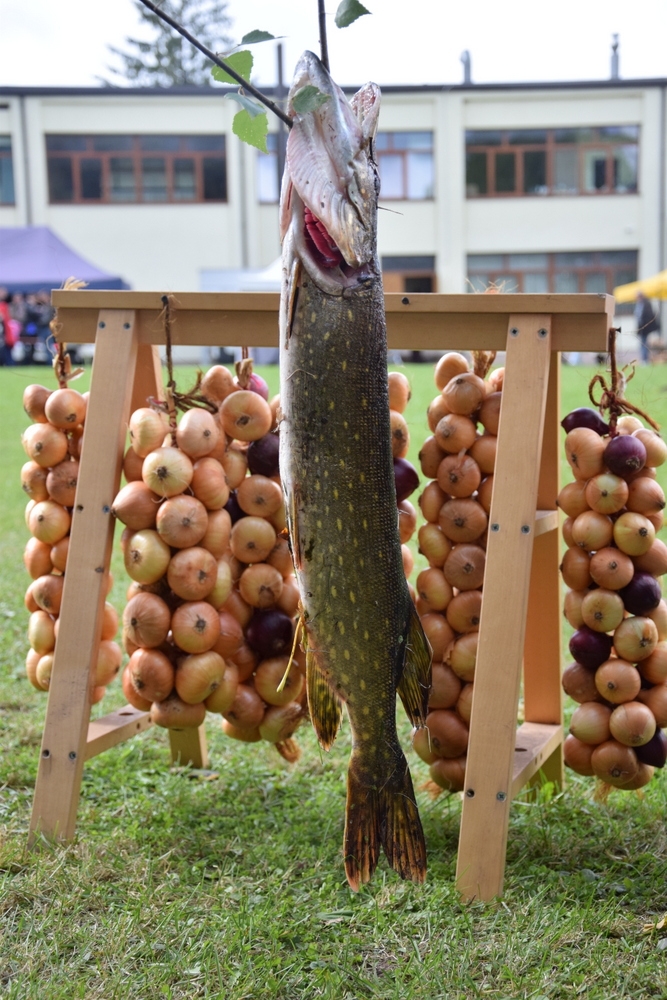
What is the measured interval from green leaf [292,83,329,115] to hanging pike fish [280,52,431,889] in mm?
25

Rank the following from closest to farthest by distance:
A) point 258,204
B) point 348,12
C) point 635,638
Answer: point 348,12, point 635,638, point 258,204

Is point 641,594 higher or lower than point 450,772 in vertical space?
higher

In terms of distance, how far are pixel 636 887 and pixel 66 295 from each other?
2.44 metres

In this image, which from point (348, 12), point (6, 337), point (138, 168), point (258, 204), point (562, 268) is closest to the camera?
point (348, 12)

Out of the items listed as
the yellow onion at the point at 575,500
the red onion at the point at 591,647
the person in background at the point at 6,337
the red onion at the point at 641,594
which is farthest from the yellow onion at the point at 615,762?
the person in background at the point at 6,337

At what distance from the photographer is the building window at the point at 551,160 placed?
30.7m

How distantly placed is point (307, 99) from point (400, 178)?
30173 mm

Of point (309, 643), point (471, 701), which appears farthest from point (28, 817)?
point (309, 643)

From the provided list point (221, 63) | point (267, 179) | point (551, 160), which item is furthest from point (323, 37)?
point (551, 160)

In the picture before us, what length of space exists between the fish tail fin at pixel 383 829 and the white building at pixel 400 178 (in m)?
27.9

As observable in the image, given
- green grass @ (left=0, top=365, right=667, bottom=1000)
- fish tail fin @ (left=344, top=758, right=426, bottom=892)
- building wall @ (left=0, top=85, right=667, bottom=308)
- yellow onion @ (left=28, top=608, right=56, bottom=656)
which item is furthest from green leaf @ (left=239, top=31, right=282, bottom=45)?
building wall @ (left=0, top=85, right=667, bottom=308)

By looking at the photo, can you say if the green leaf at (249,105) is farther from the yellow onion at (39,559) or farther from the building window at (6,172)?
the building window at (6,172)

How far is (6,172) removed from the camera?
1180 inches

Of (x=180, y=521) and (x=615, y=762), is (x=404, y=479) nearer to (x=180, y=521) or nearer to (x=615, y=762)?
(x=180, y=521)
